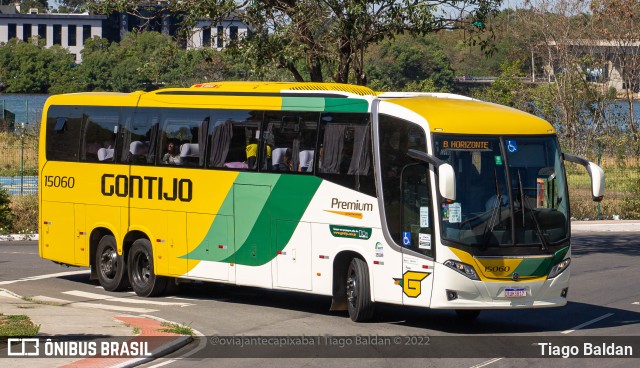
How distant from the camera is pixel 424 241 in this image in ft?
49.9

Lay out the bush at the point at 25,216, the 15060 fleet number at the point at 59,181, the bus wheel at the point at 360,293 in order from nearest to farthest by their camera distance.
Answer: the bus wheel at the point at 360,293 < the 15060 fleet number at the point at 59,181 < the bush at the point at 25,216

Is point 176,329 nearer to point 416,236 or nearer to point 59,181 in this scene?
point 416,236

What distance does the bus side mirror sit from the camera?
559 inches

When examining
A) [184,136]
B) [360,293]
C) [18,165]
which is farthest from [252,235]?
[18,165]

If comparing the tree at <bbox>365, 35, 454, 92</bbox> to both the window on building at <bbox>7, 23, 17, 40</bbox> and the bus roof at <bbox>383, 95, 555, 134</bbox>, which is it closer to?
the window on building at <bbox>7, 23, 17, 40</bbox>

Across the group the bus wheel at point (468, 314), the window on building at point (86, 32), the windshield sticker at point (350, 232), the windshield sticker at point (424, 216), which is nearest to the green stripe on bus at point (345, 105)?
the windshield sticker at point (350, 232)

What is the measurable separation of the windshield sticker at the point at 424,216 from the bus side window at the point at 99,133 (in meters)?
7.44

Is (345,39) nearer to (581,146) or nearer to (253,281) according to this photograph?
(253,281)

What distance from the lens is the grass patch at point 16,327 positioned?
13.9 metres

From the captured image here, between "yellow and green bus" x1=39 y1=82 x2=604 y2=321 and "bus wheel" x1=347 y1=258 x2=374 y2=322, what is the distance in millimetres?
30

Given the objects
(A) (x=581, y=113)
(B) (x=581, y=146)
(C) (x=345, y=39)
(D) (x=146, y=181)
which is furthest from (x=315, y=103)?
(A) (x=581, y=113)

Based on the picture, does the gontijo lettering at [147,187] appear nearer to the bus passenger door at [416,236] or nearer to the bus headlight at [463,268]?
the bus passenger door at [416,236]

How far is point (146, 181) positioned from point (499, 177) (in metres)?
7.22

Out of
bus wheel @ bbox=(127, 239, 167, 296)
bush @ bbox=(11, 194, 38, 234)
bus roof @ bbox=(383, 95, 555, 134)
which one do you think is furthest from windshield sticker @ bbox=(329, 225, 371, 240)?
bush @ bbox=(11, 194, 38, 234)
